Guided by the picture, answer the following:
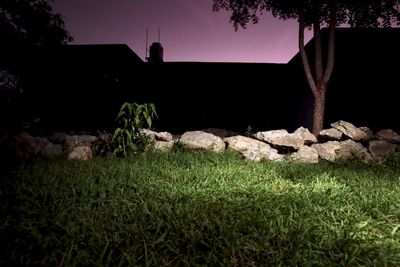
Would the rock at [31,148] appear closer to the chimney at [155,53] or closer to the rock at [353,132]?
the rock at [353,132]

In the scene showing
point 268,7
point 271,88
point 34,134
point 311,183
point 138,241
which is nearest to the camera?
point 138,241

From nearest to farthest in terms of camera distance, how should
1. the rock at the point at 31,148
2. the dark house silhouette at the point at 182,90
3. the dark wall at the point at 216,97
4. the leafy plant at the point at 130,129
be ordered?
1. the rock at the point at 31,148
2. the leafy plant at the point at 130,129
3. the dark house silhouette at the point at 182,90
4. the dark wall at the point at 216,97

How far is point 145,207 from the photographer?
3.61m

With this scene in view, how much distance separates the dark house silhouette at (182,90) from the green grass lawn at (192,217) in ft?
25.5

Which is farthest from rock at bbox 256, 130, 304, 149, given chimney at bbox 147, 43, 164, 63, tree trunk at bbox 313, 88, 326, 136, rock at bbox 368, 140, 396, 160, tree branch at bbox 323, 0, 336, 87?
chimney at bbox 147, 43, 164, 63

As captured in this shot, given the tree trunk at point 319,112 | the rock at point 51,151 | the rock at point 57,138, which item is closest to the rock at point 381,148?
the tree trunk at point 319,112

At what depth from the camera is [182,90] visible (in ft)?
53.0

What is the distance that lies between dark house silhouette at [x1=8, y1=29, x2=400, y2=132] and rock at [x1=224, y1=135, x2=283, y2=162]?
237 inches

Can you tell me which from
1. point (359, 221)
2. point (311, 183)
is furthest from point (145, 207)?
point (311, 183)

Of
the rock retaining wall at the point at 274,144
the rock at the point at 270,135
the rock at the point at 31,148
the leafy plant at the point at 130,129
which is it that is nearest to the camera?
the rock at the point at 31,148

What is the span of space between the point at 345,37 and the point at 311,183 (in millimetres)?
8850

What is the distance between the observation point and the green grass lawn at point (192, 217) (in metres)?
2.64

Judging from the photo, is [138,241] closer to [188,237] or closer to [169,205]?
[188,237]

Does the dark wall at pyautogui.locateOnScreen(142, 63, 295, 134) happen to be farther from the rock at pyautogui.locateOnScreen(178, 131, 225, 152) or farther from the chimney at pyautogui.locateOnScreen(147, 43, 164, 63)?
the rock at pyautogui.locateOnScreen(178, 131, 225, 152)
